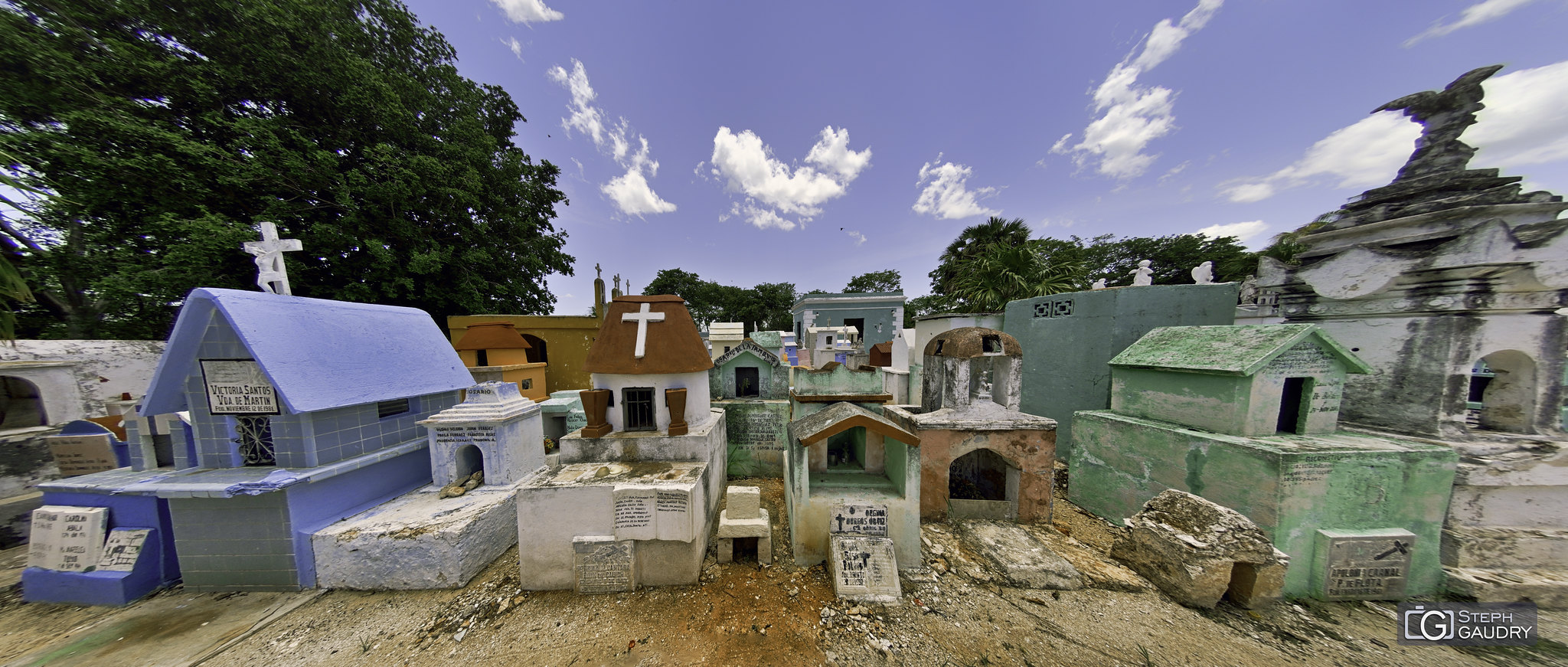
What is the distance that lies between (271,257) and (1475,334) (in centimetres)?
1751

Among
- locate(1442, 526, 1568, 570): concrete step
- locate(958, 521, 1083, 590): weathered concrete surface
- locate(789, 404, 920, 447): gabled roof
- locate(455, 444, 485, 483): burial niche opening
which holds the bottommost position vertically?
locate(958, 521, 1083, 590): weathered concrete surface

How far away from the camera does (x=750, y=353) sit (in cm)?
1041

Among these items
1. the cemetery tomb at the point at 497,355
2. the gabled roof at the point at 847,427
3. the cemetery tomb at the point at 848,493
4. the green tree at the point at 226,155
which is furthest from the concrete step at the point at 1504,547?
the green tree at the point at 226,155

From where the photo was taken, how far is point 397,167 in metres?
12.6

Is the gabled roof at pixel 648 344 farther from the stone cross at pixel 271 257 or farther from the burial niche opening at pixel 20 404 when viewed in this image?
the burial niche opening at pixel 20 404

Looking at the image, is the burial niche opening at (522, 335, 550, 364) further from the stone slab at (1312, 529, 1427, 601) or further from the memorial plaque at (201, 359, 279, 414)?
the stone slab at (1312, 529, 1427, 601)

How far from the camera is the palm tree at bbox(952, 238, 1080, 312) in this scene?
1476cm

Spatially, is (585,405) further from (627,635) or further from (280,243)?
(280,243)

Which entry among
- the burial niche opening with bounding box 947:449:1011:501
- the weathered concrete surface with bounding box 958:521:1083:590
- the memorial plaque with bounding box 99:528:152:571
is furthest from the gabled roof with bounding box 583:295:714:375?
the memorial plaque with bounding box 99:528:152:571

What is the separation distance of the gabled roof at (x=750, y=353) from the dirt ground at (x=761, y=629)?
5.38 meters

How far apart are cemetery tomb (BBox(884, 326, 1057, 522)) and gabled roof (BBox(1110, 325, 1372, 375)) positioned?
2182 millimetres

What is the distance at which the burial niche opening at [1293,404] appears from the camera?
5.64m

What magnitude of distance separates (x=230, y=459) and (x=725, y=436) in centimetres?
758

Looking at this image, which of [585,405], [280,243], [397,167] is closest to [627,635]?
[585,405]
